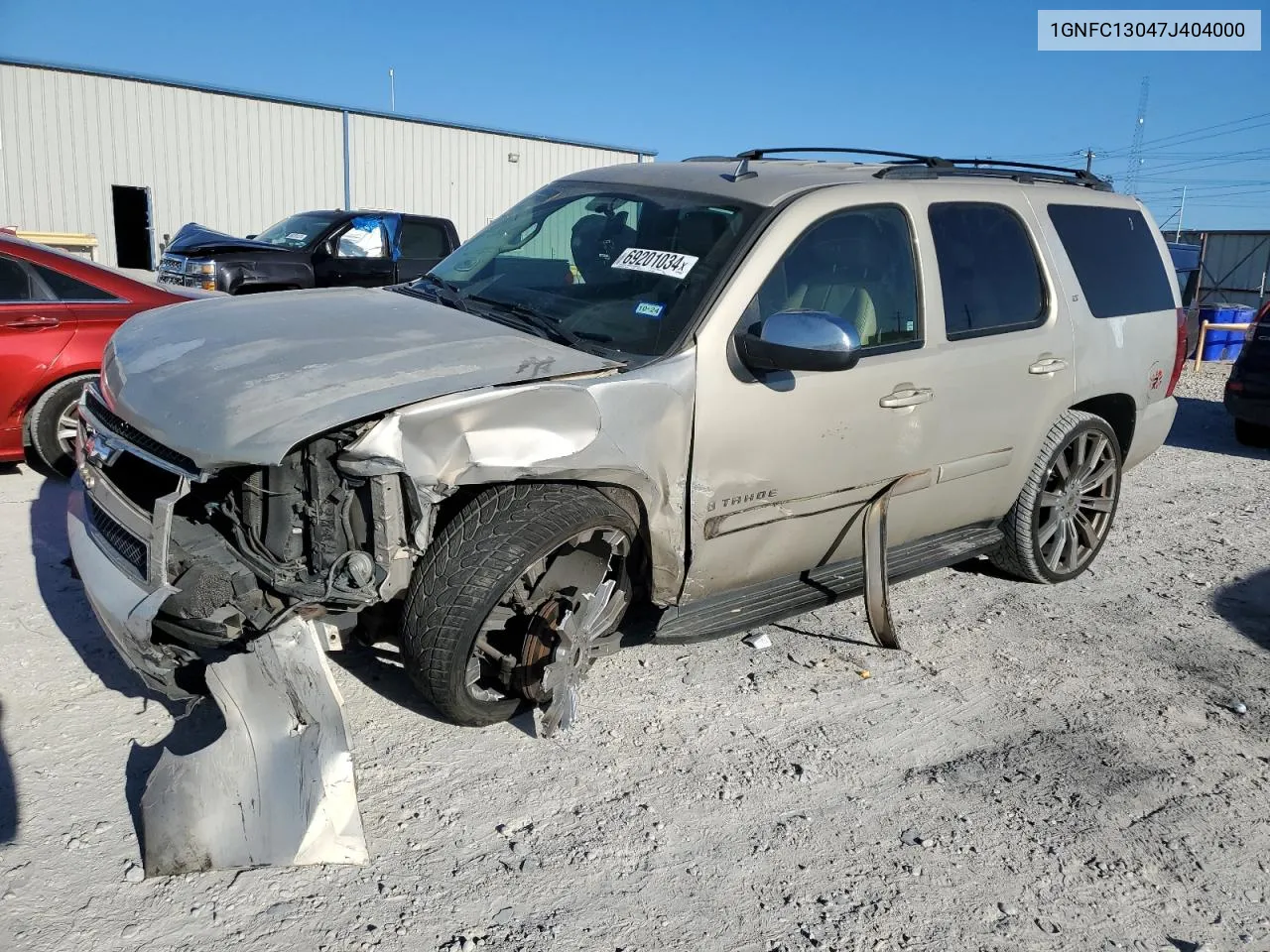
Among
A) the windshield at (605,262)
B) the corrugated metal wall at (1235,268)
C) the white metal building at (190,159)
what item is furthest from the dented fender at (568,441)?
the corrugated metal wall at (1235,268)

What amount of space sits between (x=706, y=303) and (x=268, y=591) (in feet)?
5.61

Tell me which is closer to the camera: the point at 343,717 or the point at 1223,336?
the point at 343,717

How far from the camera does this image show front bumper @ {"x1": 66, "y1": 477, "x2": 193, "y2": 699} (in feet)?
9.63

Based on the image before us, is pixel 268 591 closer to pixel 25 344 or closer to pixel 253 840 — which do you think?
pixel 253 840

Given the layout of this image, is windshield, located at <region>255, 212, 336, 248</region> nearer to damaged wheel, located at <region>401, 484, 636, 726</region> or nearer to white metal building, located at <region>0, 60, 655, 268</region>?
damaged wheel, located at <region>401, 484, 636, 726</region>

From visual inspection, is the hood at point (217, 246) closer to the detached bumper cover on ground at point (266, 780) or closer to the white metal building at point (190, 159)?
the detached bumper cover on ground at point (266, 780)

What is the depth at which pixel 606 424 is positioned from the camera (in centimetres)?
324

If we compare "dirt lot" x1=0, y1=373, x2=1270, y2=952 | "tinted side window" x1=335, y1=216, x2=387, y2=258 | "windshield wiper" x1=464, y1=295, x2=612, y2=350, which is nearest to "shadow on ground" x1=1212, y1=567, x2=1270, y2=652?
"dirt lot" x1=0, y1=373, x2=1270, y2=952

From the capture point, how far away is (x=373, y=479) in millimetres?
2916

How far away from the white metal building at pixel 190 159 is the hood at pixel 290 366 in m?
19.5

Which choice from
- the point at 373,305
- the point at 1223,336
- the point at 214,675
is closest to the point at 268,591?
the point at 214,675

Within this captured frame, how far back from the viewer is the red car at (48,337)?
18.8ft

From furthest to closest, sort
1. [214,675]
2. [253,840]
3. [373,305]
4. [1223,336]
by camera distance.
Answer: [1223,336] < [373,305] < [214,675] < [253,840]

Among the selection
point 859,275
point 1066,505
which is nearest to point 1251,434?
point 1066,505
